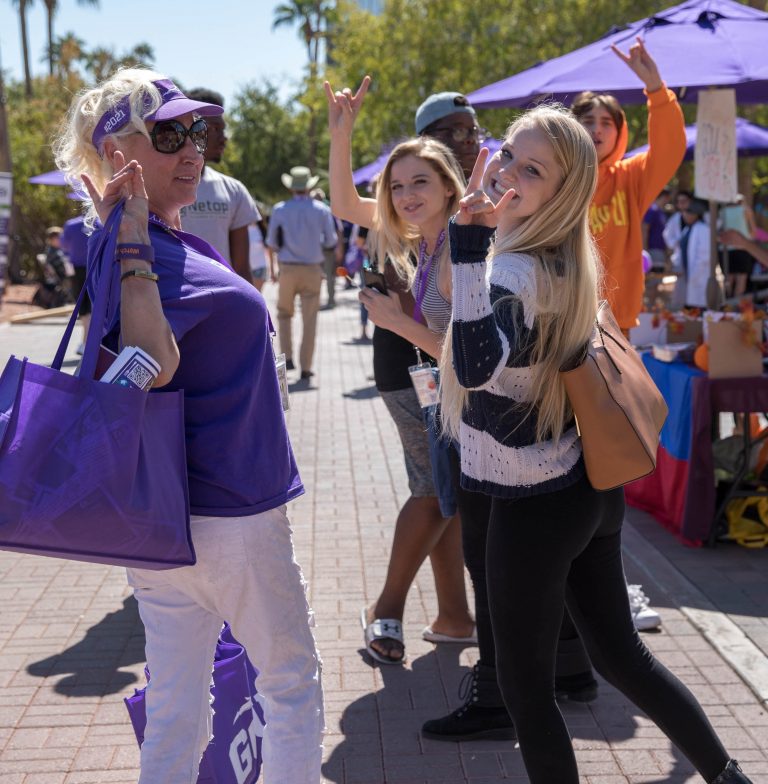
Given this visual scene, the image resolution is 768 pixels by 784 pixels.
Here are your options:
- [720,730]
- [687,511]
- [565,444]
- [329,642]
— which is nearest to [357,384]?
[687,511]

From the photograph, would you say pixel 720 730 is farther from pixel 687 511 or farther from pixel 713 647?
pixel 687 511

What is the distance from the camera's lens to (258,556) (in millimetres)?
2443

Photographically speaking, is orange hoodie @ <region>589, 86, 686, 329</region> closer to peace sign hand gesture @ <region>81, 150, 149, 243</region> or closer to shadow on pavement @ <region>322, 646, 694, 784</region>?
shadow on pavement @ <region>322, 646, 694, 784</region>

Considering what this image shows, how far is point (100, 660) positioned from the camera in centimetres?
429

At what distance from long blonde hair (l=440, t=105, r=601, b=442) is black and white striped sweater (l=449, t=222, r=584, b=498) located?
0.03 meters

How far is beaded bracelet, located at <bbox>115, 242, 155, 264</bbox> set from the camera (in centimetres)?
224

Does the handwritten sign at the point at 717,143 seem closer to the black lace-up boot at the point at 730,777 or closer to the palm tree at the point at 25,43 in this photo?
the black lace-up boot at the point at 730,777

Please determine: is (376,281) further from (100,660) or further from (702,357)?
(702,357)

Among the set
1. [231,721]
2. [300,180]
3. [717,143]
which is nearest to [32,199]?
[300,180]

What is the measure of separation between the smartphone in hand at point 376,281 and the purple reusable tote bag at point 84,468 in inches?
62.9

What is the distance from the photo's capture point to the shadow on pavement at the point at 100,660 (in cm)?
404

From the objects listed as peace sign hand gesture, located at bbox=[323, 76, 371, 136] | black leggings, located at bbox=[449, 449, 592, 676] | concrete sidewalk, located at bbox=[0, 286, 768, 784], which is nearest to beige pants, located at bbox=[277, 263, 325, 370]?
concrete sidewalk, located at bbox=[0, 286, 768, 784]

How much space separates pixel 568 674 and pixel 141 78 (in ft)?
8.05

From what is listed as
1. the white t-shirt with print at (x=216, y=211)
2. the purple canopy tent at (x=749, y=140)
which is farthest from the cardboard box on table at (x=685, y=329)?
the purple canopy tent at (x=749, y=140)
